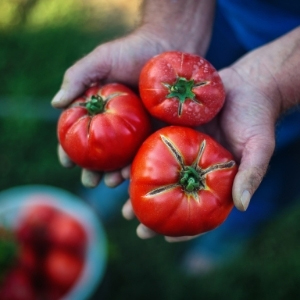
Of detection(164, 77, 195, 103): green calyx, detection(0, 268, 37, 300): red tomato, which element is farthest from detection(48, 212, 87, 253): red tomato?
detection(164, 77, 195, 103): green calyx

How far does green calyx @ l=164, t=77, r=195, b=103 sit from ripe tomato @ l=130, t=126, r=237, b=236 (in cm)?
14

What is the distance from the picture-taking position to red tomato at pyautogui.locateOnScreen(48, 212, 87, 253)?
228cm

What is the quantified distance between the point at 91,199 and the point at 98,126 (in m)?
1.38

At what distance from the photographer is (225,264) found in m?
2.72

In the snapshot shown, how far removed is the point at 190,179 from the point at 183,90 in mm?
351

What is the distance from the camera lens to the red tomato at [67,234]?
228cm

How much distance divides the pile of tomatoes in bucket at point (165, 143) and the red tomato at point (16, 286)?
0.74m

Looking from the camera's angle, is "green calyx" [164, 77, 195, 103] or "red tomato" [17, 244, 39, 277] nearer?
"green calyx" [164, 77, 195, 103]

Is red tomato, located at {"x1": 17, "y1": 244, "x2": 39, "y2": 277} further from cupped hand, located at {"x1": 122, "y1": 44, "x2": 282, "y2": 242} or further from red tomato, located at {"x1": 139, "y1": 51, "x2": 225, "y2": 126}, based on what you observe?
red tomato, located at {"x1": 139, "y1": 51, "x2": 225, "y2": 126}

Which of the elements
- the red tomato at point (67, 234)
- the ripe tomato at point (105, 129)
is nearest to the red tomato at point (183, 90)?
the ripe tomato at point (105, 129)

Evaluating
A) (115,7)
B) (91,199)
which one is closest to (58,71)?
(115,7)

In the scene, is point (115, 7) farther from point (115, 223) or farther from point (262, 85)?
point (262, 85)

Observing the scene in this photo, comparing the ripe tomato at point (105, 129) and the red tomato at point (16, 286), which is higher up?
the ripe tomato at point (105, 129)

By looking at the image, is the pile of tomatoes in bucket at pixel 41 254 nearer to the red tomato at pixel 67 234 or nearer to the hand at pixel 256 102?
the red tomato at pixel 67 234
